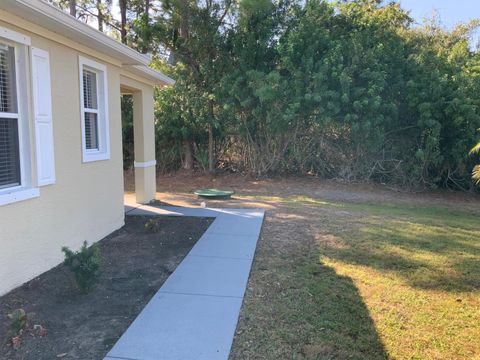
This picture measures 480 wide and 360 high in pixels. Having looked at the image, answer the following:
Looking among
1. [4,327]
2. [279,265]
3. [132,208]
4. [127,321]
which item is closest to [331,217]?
[279,265]

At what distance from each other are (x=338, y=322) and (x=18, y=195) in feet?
11.2

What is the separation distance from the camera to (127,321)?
340cm

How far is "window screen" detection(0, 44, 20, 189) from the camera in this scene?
3926 mm

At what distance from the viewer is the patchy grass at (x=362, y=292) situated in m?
3.12

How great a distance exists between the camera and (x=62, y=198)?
4797mm

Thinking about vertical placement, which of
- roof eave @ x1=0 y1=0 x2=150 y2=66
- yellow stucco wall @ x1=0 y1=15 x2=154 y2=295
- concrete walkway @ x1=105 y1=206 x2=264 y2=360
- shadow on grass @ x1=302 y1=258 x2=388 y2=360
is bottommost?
shadow on grass @ x1=302 y1=258 x2=388 y2=360

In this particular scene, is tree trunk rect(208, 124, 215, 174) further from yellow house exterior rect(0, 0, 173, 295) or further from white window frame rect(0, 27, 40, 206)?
white window frame rect(0, 27, 40, 206)

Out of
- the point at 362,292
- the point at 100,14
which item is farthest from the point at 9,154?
the point at 100,14

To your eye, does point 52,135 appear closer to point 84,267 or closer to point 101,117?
point 101,117

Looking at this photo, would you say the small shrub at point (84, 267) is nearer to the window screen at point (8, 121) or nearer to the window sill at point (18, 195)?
the window sill at point (18, 195)

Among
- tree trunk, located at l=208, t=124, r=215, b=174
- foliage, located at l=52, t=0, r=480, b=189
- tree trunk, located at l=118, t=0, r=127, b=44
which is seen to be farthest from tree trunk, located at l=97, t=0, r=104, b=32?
tree trunk, located at l=208, t=124, r=215, b=174

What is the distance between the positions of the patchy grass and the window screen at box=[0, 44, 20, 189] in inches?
113

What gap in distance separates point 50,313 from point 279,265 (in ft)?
8.73

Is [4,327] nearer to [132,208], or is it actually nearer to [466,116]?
[132,208]
